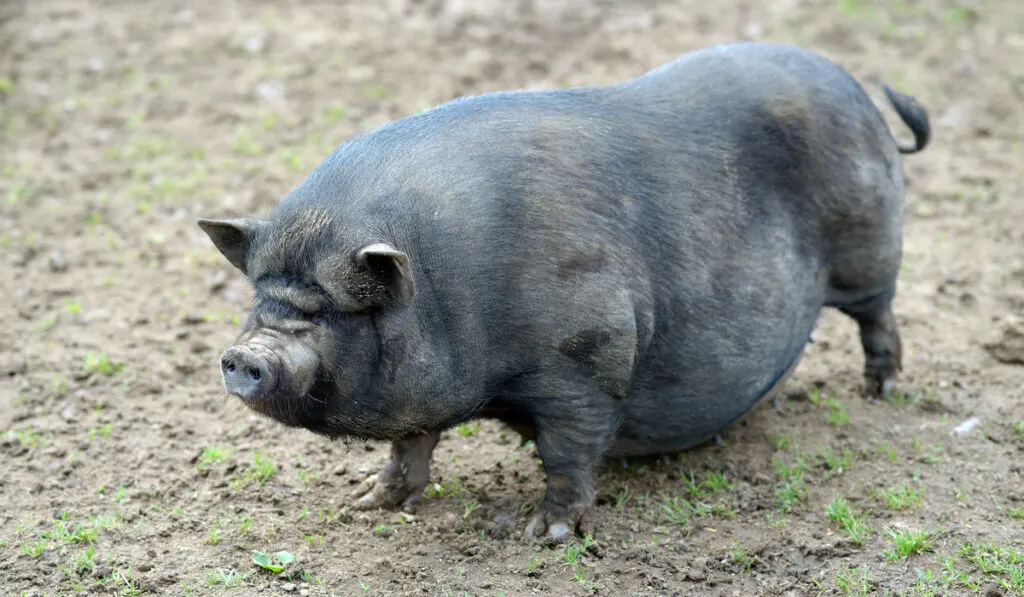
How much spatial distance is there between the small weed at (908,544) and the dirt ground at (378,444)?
2 centimetres

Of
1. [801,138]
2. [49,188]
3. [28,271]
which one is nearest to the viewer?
[801,138]

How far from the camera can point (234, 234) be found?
434 centimetres

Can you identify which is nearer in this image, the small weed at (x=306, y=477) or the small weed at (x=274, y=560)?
the small weed at (x=274, y=560)

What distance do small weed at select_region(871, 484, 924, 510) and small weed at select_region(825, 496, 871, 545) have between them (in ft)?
0.50

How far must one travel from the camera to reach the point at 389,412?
4.30 m

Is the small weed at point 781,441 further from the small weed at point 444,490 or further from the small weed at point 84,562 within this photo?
the small weed at point 84,562

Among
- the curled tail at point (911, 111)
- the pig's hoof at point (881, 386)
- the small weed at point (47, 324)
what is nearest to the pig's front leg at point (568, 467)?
the pig's hoof at point (881, 386)

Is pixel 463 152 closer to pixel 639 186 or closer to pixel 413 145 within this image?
pixel 413 145

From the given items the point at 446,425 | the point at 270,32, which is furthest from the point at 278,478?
the point at 270,32

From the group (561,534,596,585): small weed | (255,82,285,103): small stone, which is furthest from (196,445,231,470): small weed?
(255,82,285,103): small stone

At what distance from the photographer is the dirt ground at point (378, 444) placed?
4.70 m

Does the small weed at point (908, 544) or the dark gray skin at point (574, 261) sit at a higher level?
the dark gray skin at point (574, 261)

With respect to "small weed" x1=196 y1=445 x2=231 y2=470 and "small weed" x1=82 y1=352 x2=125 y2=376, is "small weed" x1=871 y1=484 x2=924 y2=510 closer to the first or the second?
"small weed" x1=196 y1=445 x2=231 y2=470

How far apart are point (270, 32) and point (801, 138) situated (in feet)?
19.8
